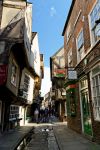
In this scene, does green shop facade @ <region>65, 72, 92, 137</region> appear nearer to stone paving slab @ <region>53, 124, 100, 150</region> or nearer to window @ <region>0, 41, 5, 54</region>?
stone paving slab @ <region>53, 124, 100, 150</region>

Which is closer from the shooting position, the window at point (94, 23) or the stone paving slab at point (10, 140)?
the stone paving slab at point (10, 140)

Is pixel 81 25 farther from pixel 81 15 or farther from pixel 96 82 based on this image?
pixel 96 82

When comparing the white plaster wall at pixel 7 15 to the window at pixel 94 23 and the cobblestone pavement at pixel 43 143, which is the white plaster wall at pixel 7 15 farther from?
the cobblestone pavement at pixel 43 143

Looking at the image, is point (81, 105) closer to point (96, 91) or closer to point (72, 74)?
point (72, 74)

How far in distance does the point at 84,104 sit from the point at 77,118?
5.88 ft

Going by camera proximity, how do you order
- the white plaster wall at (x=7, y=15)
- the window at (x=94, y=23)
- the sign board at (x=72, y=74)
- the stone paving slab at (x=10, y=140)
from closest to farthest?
the stone paving slab at (x=10, y=140) → the window at (x=94, y=23) → the sign board at (x=72, y=74) → the white plaster wall at (x=7, y=15)

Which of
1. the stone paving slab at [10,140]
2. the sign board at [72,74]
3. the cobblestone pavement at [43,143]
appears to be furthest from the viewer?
the sign board at [72,74]

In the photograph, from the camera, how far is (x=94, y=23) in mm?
8531

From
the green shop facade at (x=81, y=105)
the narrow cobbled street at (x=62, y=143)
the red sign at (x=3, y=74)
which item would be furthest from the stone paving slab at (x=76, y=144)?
the red sign at (x=3, y=74)

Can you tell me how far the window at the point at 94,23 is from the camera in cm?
808

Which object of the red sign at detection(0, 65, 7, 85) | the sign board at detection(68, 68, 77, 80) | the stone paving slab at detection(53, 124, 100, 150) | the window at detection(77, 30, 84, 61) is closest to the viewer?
the stone paving slab at detection(53, 124, 100, 150)

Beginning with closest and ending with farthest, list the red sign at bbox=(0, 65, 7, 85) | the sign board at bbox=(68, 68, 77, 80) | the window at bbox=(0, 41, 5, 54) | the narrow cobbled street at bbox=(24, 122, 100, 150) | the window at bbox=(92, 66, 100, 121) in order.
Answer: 1. the narrow cobbled street at bbox=(24, 122, 100, 150)
2. the window at bbox=(92, 66, 100, 121)
3. the red sign at bbox=(0, 65, 7, 85)
4. the sign board at bbox=(68, 68, 77, 80)
5. the window at bbox=(0, 41, 5, 54)

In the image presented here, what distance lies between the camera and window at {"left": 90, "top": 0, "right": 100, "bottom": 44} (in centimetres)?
808

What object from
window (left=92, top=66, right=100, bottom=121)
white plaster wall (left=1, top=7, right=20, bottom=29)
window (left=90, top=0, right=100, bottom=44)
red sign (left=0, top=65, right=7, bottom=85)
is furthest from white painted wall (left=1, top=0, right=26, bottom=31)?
window (left=92, top=66, right=100, bottom=121)
